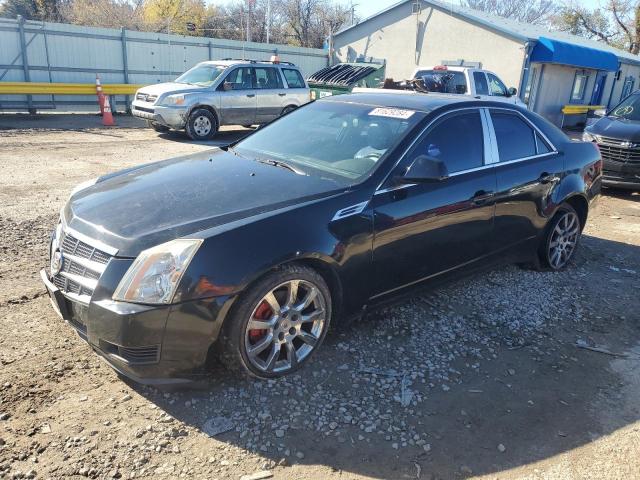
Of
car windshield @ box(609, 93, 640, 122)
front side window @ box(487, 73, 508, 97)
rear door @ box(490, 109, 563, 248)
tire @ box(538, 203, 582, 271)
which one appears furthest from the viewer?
front side window @ box(487, 73, 508, 97)

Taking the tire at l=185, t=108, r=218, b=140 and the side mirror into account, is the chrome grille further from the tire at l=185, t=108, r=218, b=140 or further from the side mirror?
the tire at l=185, t=108, r=218, b=140

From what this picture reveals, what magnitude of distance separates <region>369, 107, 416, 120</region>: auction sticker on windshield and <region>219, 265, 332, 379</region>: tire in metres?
1.51

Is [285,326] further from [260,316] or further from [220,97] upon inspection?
[220,97]

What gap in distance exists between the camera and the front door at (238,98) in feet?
42.9

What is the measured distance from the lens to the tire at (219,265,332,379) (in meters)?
2.91

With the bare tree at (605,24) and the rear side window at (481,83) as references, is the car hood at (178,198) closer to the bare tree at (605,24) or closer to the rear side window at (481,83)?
the rear side window at (481,83)

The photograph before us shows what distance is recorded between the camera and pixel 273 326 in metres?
3.09

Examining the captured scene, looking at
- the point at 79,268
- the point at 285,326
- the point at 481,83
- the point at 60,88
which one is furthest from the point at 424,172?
the point at 60,88

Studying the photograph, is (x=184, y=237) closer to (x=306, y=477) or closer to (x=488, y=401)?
(x=306, y=477)

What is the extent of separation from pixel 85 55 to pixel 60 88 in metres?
2.25

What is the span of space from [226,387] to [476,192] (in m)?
2.37

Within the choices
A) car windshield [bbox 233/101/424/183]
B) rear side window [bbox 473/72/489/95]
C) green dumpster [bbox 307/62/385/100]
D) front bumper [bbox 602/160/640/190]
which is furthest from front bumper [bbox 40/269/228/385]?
green dumpster [bbox 307/62/385/100]

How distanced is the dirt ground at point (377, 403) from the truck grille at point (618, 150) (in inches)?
199

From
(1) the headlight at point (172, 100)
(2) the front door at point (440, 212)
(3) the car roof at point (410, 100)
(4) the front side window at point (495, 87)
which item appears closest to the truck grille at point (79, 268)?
(2) the front door at point (440, 212)
